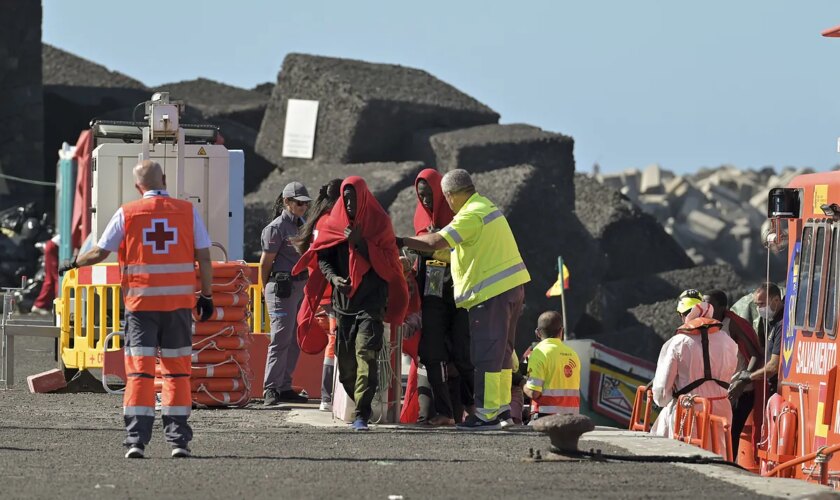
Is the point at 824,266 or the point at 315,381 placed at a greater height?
the point at 824,266

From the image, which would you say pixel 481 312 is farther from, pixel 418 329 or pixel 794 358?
pixel 794 358

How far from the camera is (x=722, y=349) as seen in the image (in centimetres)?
1474

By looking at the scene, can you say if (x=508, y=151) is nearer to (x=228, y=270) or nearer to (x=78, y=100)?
(x=78, y=100)

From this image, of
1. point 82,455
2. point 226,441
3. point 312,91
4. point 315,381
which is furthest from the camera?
point 312,91

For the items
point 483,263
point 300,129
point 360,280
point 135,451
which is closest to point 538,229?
point 300,129

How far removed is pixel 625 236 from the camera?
33406 millimetres

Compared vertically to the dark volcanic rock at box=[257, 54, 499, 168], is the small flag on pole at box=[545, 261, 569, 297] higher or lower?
lower

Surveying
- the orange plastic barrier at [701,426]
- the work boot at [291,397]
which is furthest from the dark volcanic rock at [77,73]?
the orange plastic barrier at [701,426]

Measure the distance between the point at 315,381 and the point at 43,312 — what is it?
12456mm

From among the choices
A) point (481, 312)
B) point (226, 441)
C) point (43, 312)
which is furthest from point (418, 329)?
point (43, 312)

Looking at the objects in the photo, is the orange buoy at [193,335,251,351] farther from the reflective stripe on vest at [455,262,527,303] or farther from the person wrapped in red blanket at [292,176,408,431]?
the reflective stripe on vest at [455,262,527,303]

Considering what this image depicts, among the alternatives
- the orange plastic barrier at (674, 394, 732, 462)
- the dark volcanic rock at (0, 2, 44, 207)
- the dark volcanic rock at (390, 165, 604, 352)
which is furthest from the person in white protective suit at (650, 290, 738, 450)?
the dark volcanic rock at (0, 2, 44, 207)

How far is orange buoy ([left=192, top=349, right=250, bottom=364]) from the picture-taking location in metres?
15.9

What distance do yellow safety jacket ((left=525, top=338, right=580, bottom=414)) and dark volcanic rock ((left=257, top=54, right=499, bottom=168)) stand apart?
56.6 ft
